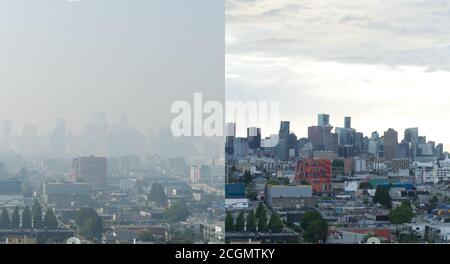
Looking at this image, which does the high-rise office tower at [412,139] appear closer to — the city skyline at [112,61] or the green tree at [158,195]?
the city skyline at [112,61]

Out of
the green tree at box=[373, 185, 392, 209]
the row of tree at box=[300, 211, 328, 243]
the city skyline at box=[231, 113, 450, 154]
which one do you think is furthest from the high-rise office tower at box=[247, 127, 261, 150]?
the green tree at box=[373, 185, 392, 209]

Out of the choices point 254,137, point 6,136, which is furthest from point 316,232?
point 6,136

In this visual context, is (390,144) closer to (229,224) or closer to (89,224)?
(229,224)

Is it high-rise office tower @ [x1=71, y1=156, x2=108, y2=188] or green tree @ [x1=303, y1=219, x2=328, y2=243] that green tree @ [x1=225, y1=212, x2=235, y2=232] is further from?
high-rise office tower @ [x1=71, y1=156, x2=108, y2=188]

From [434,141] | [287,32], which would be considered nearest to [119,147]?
[287,32]
